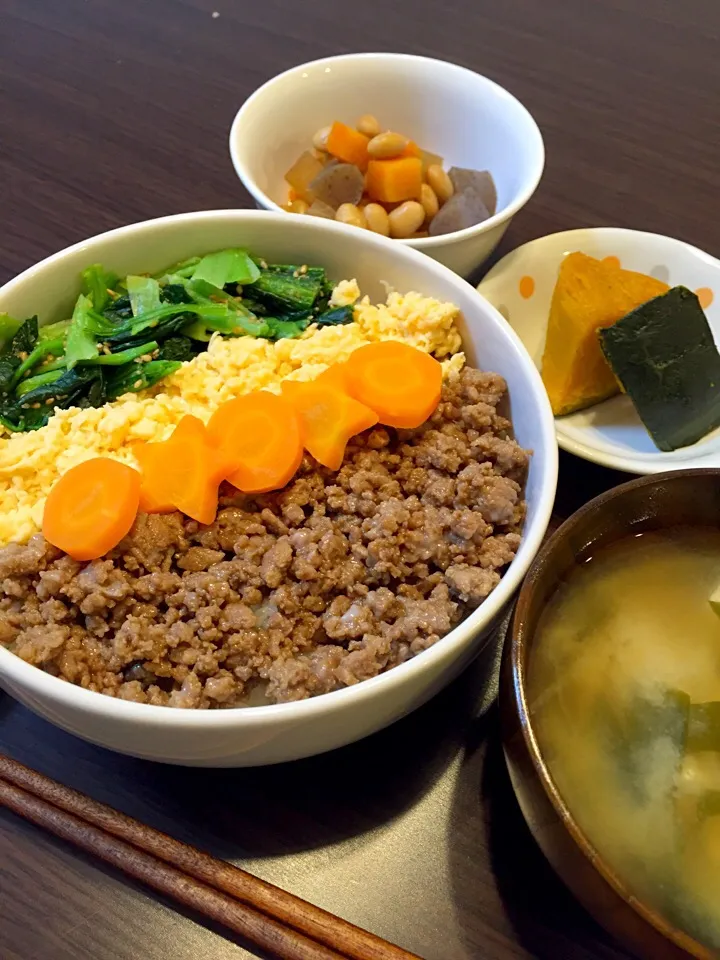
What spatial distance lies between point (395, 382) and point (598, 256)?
34.4 inches

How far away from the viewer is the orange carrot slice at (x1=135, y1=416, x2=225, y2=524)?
127 cm

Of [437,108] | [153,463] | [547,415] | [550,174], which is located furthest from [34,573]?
[550,174]

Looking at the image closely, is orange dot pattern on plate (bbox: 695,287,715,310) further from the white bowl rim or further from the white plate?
the white bowl rim

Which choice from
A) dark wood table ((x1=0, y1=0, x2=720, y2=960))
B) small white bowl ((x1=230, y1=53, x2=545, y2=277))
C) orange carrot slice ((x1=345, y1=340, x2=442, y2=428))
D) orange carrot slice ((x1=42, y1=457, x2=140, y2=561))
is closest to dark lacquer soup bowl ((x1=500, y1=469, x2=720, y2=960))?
dark wood table ((x1=0, y1=0, x2=720, y2=960))

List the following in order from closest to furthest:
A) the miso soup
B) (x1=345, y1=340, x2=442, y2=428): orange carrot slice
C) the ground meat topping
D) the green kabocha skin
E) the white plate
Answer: the miso soup < the ground meat topping < (x1=345, y1=340, x2=442, y2=428): orange carrot slice < the green kabocha skin < the white plate

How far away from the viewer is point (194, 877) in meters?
1.11

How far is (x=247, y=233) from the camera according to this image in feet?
5.39

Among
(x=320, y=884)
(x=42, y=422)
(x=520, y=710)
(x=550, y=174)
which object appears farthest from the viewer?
(x=550, y=174)

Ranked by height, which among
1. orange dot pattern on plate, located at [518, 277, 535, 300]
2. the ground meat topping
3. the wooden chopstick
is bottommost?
the wooden chopstick

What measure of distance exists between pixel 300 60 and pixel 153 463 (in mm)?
1939

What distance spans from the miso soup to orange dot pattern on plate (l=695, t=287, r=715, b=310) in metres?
0.85

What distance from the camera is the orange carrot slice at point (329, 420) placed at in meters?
1.34

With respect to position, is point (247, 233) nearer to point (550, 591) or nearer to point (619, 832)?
point (550, 591)

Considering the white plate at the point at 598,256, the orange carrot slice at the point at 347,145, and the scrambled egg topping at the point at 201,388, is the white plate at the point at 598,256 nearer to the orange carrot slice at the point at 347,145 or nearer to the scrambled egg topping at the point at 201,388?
the scrambled egg topping at the point at 201,388
